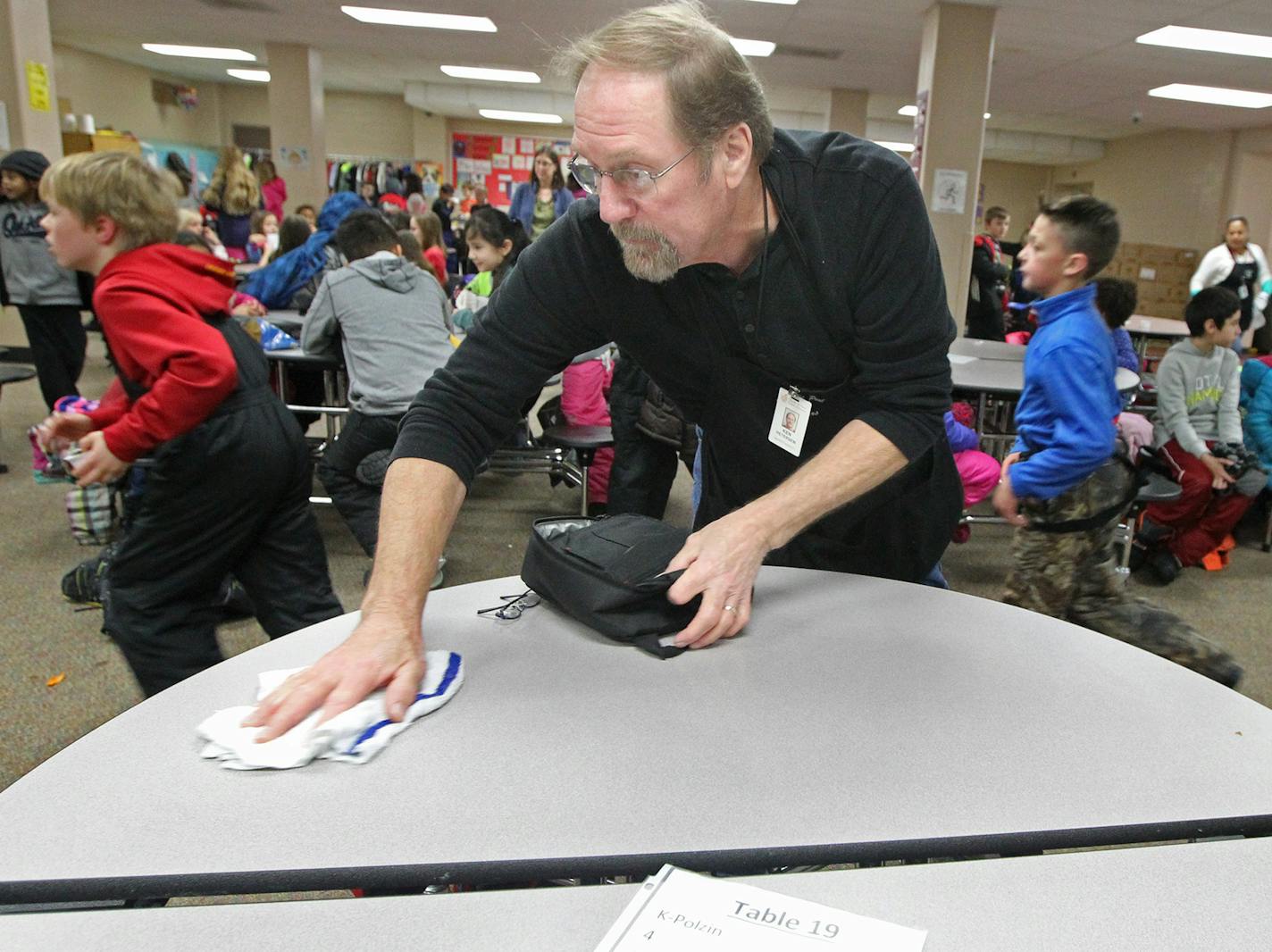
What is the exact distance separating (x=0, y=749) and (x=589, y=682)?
1884 mm

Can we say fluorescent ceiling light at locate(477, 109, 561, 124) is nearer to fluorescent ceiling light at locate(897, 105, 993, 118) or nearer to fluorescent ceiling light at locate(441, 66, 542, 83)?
fluorescent ceiling light at locate(441, 66, 542, 83)

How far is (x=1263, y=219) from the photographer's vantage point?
1232 cm

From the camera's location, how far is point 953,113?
7090 millimetres

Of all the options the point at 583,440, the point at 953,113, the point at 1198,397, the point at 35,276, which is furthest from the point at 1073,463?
the point at 953,113

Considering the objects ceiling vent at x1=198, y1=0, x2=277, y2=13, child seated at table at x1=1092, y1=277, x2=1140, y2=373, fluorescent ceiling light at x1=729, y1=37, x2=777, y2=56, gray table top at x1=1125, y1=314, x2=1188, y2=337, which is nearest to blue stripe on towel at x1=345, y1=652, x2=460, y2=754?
child seated at table at x1=1092, y1=277, x2=1140, y2=373

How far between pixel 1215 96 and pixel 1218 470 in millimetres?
8116

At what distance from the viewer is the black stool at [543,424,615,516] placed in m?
3.60

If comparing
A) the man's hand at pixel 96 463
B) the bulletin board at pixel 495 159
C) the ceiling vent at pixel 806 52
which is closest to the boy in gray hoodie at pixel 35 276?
the man's hand at pixel 96 463

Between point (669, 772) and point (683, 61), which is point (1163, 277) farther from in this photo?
point (669, 772)

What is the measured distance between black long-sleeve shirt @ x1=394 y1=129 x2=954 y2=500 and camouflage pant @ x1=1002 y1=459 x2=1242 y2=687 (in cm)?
125

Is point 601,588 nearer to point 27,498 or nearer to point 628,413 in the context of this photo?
point 628,413

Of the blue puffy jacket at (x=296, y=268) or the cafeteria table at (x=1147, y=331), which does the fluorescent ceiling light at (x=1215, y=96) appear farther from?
the blue puffy jacket at (x=296, y=268)

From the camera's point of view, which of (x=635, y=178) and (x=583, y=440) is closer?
(x=635, y=178)

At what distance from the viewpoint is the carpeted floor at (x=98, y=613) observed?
2377 mm
